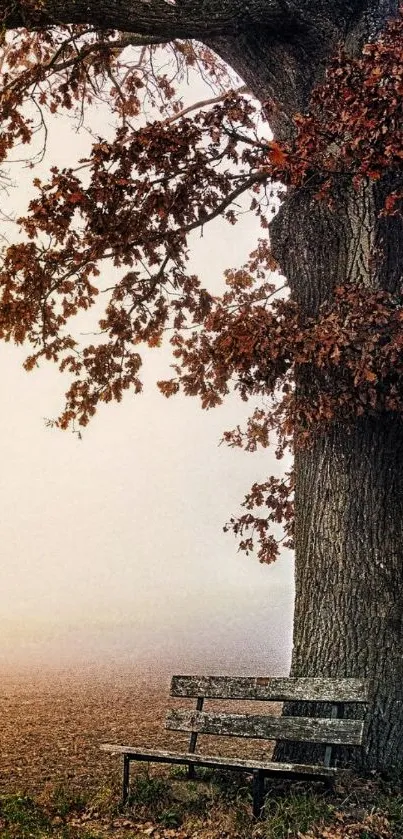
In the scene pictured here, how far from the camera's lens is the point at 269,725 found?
658cm

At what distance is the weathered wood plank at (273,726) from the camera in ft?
20.7

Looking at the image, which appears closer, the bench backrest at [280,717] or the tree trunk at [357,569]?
the bench backrest at [280,717]

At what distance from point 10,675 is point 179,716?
34.3 ft

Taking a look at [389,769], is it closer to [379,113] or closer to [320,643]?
[320,643]

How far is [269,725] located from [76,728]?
15.0ft

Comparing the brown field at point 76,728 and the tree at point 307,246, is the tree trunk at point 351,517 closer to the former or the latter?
the tree at point 307,246

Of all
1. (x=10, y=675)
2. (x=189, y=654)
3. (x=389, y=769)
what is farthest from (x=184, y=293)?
(x=189, y=654)

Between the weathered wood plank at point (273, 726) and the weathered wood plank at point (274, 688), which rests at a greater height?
the weathered wood plank at point (274, 688)

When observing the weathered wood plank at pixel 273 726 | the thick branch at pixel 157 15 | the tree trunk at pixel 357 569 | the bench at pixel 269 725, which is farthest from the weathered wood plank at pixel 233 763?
the thick branch at pixel 157 15

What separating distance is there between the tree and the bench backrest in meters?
0.71

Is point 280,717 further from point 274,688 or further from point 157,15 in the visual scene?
point 157,15

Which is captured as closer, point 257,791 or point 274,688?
point 257,791

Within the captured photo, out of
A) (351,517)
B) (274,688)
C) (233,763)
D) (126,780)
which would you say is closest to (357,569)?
(351,517)

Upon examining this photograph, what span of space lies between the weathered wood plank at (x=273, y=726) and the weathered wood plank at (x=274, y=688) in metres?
0.18
